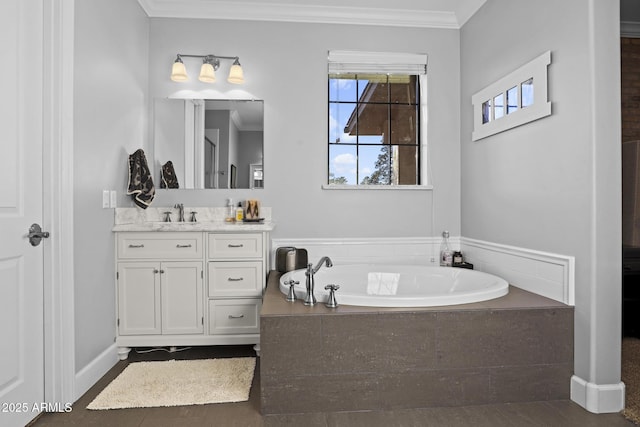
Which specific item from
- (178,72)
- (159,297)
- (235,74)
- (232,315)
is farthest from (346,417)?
(178,72)

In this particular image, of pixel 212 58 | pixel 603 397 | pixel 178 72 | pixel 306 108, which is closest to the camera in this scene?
pixel 603 397

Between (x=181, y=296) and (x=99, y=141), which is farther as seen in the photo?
(x=181, y=296)

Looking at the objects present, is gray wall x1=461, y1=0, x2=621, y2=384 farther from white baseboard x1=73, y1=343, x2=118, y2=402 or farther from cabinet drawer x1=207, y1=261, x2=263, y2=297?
white baseboard x1=73, y1=343, x2=118, y2=402

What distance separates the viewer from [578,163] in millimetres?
2025

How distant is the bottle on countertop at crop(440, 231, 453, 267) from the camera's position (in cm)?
323

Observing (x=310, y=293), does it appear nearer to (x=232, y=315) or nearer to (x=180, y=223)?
(x=232, y=315)

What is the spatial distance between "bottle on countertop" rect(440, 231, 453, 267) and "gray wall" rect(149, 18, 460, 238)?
0.34 feet

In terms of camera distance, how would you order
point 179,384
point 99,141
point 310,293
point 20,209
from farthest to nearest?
1. point 99,141
2. point 179,384
3. point 310,293
4. point 20,209

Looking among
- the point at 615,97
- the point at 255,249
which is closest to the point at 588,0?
the point at 615,97

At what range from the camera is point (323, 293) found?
6.86ft

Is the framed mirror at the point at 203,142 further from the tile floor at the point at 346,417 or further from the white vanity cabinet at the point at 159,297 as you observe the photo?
the tile floor at the point at 346,417

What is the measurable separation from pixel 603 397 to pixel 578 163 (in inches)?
46.1

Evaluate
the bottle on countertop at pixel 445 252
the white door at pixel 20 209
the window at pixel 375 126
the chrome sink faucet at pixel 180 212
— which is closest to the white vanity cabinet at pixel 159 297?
the chrome sink faucet at pixel 180 212

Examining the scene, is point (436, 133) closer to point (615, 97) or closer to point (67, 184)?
point (615, 97)
